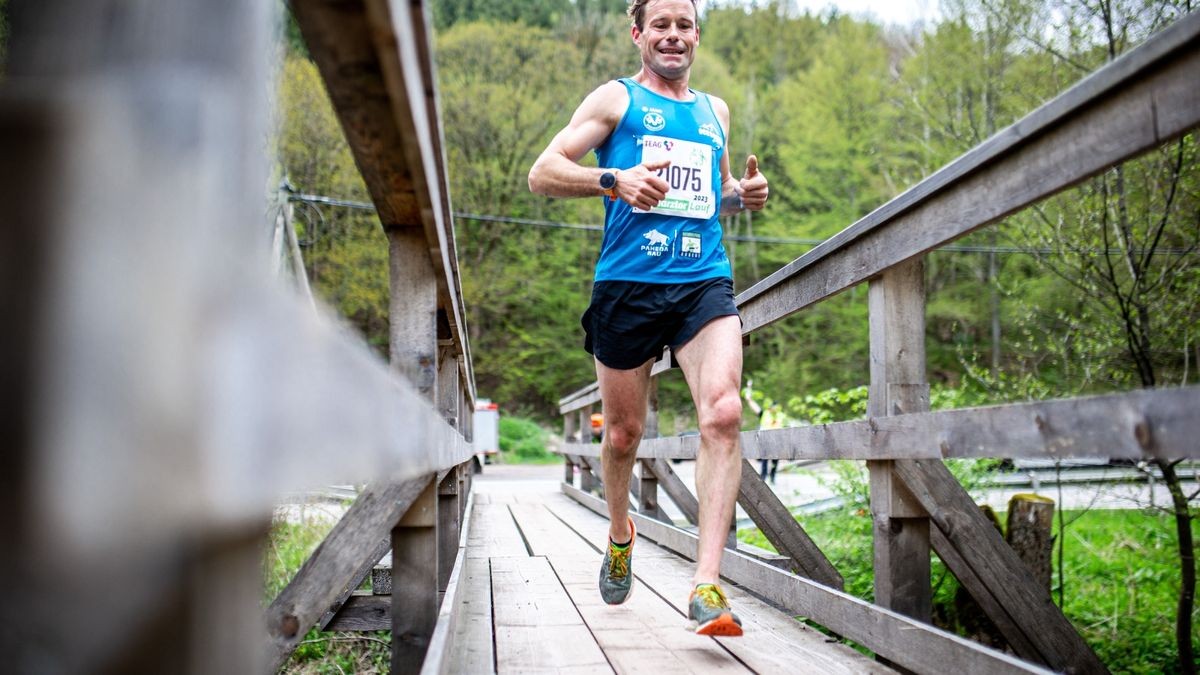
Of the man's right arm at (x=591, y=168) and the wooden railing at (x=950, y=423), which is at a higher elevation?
the man's right arm at (x=591, y=168)

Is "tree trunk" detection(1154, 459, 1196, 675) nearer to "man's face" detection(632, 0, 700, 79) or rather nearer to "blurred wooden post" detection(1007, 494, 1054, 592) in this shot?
"blurred wooden post" detection(1007, 494, 1054, 592)

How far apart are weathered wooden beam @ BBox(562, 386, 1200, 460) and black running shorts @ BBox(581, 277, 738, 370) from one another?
0.49 metres

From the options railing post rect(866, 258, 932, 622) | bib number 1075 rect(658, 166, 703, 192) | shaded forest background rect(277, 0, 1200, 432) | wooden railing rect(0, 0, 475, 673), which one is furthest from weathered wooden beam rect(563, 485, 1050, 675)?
shaded forest background rect(277, 0, 1200, 432)

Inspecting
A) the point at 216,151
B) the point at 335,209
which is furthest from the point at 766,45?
the point at 216,151

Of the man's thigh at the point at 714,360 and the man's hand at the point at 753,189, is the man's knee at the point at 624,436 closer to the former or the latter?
the man's thigh at the point at 714,360

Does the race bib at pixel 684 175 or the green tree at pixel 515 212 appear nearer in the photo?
the race bib at pixel 684 175

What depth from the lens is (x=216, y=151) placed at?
1.99 feet

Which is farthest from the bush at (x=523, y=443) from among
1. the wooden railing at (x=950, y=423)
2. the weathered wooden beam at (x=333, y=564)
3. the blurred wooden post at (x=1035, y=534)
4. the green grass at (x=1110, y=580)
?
the weathered wooden beam at (x=333, y=564)

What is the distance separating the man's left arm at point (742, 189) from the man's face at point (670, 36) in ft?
0.60

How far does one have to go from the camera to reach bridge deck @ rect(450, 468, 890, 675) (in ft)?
7.50

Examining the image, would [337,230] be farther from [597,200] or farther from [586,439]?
[586,439]

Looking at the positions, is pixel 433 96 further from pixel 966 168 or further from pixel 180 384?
pixel 966 168

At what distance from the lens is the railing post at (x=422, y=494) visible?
2.12m

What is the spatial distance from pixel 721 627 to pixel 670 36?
1.73 meters
